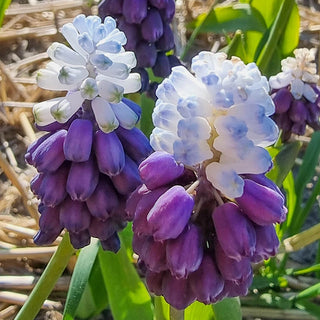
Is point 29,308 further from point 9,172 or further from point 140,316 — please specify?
point 9,172

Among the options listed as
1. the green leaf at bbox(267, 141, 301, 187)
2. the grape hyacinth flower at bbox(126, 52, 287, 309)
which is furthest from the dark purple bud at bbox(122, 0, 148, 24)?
the grape hyacinth flower at bbox(126, 52, 287, 309)

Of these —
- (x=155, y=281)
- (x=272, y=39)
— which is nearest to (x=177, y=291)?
(x=155, y=281)

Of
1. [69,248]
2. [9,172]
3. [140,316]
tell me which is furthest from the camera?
[9,172]

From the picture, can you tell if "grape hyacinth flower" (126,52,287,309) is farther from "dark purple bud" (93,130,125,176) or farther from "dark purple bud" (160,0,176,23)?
"dark purple bud" (160,0,176,23)

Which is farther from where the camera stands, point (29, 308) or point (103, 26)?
point (29, 308)

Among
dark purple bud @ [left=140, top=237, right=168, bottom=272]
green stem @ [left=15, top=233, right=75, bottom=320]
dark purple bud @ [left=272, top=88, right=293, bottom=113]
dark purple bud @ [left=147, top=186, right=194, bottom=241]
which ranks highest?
dark purple bud @ [left=147, top=186, right=194, bottom=241]

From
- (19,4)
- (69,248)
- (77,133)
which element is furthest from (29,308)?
(19,4)
